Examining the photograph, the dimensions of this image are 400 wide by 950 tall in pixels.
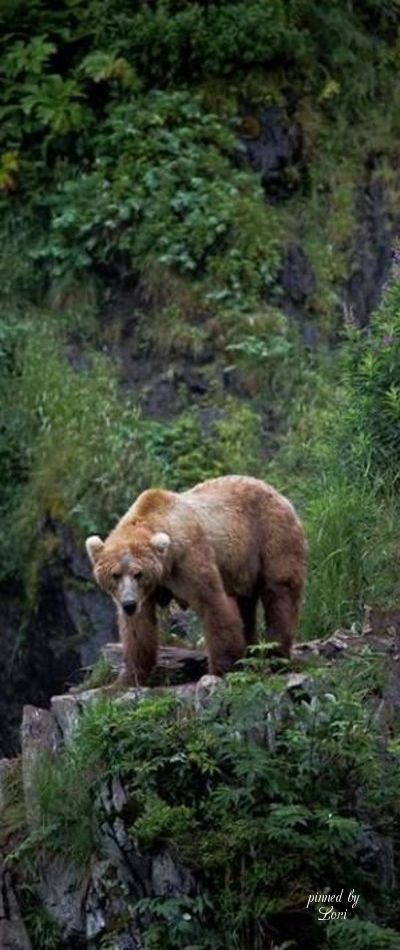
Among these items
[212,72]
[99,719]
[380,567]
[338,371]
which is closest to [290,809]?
[99,719]

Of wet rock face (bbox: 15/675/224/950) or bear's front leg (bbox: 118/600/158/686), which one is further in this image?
bear's front leg (bbox: 118/600/158/686)

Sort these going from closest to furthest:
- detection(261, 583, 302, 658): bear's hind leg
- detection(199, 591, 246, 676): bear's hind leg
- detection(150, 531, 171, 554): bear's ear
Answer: detection(150, 531, 171, 554): bear's ear → detection(199, 591, 246, 676): bear's hind leg → detection(261, 583, 302, 658): bear's hind leg

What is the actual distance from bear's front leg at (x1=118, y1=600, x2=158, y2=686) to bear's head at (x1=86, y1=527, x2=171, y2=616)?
0.18 m

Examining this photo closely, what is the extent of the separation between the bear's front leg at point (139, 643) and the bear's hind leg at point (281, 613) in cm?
63

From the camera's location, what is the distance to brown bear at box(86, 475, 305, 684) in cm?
1152

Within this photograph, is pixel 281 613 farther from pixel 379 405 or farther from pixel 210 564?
pixel 379 405

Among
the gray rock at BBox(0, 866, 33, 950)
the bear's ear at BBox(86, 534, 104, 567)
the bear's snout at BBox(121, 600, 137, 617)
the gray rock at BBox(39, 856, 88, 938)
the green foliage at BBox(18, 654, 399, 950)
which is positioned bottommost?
the gray rock at BBox(0, 866, 33, 950)

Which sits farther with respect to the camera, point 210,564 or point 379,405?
point 379,405

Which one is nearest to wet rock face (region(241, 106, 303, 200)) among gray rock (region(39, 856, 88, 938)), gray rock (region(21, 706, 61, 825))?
gray rock (region(21, 706, 61, 825))

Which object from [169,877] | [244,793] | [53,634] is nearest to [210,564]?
[244,793]

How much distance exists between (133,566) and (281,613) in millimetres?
1035

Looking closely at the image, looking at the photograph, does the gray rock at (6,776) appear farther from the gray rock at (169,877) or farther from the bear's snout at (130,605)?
→ the bear's snout at (130,605)

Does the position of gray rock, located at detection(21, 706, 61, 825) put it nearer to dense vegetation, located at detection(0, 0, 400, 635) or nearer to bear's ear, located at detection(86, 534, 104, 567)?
bear's ear, located at detection(86, 534, 104, 567)

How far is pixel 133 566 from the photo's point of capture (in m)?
11.4
